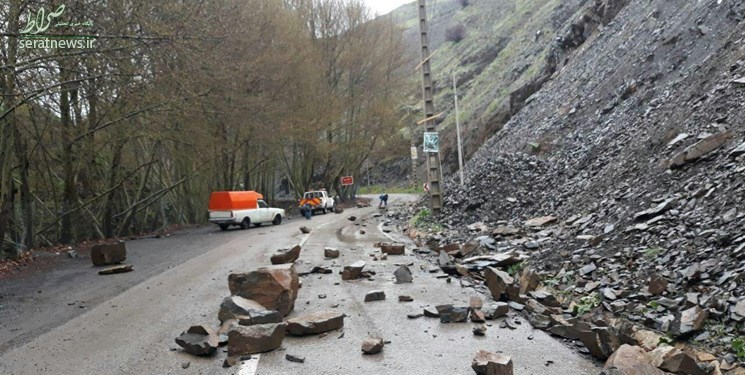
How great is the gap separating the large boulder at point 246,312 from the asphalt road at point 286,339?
1.15 ft

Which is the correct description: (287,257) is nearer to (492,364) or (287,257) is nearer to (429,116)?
(492,364)

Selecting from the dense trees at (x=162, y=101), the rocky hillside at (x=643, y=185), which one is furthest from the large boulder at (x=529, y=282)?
the dense trees at (x=162, y=101)

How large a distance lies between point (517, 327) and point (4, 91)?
1192 centimetres

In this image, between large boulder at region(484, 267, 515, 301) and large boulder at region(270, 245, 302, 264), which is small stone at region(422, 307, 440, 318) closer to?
large boulder at region(484, 267, 515, 301)

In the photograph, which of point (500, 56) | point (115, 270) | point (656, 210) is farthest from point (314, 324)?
point (500, 56)

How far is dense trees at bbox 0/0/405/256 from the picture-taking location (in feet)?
40.5

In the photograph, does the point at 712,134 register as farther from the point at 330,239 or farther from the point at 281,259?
the point at 330,239

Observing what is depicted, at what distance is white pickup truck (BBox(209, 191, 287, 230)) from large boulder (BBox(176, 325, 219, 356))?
1993cm

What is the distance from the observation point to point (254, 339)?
5.30m

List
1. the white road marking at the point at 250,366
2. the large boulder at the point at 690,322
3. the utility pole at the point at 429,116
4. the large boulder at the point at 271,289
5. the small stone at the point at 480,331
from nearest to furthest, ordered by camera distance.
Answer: the white road marking at the point at 250,366
the large boulder at the point at 690,322
the small stone at the point at 480,331
the large boulder at the point at 271,289
the utility pole at the point at 429,116

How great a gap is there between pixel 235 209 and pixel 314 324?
20.1 m

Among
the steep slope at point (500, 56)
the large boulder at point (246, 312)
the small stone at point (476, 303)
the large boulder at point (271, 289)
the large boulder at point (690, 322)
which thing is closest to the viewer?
the large boulder at point (690, 322)

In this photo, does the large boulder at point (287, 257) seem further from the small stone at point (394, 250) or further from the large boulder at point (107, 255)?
the large boulder at point (107, 255)

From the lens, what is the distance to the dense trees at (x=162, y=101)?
1234 centimetres
